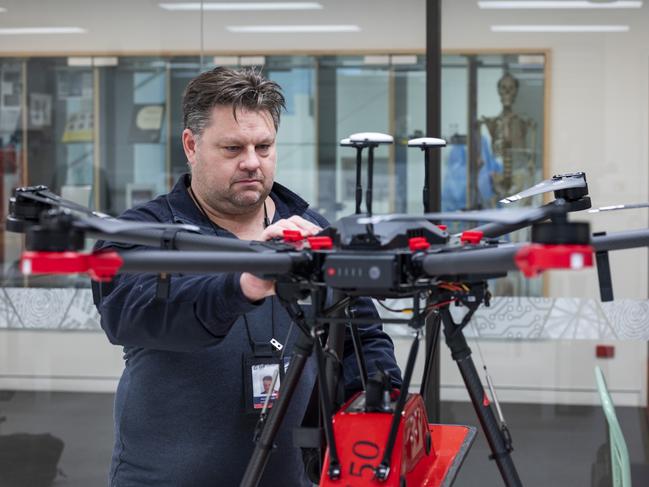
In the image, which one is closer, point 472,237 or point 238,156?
point 472,237

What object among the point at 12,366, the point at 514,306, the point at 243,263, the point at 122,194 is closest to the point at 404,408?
the point at 243,263

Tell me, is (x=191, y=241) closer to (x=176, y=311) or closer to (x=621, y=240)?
(x=176, y=311)

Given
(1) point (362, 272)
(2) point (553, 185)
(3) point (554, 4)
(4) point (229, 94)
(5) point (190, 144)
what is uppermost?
(3) point (554, 4)

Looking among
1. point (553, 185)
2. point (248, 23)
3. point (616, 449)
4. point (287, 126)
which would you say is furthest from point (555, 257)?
point (248, 23)

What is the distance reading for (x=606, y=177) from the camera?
4.69 m

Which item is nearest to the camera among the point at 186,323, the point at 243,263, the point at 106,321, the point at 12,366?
the point at 243,263

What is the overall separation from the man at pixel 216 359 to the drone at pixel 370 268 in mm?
549

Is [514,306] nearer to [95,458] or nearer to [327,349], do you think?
[95,458]

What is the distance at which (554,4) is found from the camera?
15.4 feet

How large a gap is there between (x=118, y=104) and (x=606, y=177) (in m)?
2.33

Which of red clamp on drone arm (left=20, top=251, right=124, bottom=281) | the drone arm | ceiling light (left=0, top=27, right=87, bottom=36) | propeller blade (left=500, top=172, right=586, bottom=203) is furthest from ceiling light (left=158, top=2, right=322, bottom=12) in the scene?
red clamp on drone arm (left=20, top=251, right=124, bottom=281)

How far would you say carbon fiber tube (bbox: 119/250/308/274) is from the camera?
138 centimetres

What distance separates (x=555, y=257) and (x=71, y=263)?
1.97 ft

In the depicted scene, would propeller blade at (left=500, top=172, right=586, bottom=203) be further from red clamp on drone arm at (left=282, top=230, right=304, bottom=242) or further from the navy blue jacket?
the navy blue jacket
